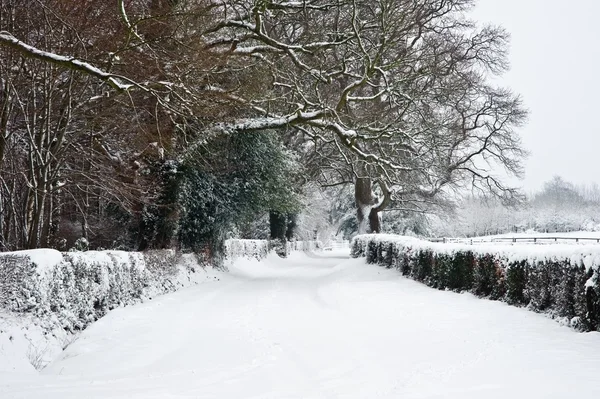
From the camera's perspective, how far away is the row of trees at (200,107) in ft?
32.4

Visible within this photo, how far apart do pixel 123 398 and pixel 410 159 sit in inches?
782

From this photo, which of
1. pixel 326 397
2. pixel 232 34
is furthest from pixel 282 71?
pixel 326 397

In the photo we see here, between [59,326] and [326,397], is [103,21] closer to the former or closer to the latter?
[59,326]

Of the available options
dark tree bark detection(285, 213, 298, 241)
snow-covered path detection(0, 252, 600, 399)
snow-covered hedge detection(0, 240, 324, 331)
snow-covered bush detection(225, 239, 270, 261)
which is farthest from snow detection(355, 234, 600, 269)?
dark tree bark detection(285, 213, 298, 241)

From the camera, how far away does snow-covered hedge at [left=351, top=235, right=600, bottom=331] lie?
7.32m

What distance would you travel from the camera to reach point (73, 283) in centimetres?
810

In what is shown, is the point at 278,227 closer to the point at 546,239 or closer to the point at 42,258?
the point at 546,239

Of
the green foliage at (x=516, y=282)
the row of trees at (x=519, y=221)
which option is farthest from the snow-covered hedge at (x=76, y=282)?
the row of trees at (x=519, y=221)

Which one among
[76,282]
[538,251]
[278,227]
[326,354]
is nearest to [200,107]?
[76,282]

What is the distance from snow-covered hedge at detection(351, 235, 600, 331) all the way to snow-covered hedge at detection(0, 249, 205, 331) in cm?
693

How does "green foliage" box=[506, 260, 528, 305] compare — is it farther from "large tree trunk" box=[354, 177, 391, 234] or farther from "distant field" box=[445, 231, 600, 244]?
"large tree trunk" box=[354, 177, 391, 234]

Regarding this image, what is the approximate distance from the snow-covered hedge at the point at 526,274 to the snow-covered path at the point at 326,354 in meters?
0.32

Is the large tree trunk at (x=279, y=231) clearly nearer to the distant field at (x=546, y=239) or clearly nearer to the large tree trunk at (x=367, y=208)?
the large tree trunk at (x=367, y=208)

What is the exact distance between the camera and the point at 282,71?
57.5 ft
